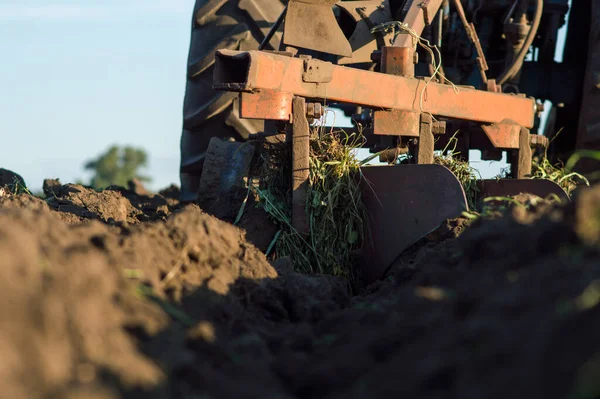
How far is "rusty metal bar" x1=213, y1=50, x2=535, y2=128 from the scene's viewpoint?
3.37m

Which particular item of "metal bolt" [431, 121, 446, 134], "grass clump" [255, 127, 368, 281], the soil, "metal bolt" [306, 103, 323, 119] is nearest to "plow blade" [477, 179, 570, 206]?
"metal bolt" [431, 121, 446, 134]

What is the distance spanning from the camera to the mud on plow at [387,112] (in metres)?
3.38

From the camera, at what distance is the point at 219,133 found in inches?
197

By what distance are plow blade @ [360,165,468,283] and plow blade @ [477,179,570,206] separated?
1.73 feet

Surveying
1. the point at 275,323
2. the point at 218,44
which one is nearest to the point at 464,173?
the point at 218,44

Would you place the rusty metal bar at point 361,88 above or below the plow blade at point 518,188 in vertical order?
above

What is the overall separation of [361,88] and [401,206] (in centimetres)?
57

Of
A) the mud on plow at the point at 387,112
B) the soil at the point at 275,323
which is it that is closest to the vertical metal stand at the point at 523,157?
the mud on plow at the point at 387,112

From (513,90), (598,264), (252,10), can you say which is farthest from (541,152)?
(598,264)

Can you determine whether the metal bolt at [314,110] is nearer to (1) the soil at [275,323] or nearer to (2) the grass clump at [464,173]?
(2) the grass clump at [464,173]

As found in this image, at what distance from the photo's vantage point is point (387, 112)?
3.78m

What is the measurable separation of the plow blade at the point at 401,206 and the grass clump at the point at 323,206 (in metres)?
0.05

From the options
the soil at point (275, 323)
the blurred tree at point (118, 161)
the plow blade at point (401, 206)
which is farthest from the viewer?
the blurred tree at point (118, 161)

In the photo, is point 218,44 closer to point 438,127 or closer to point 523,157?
point 438,127
